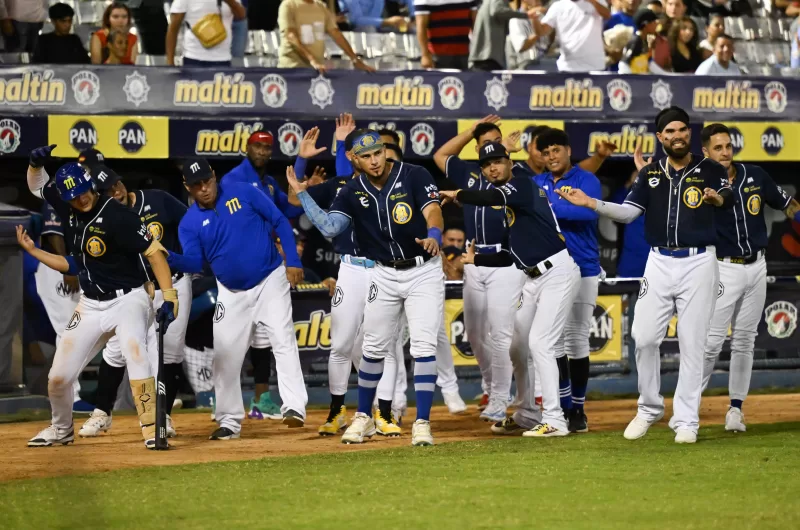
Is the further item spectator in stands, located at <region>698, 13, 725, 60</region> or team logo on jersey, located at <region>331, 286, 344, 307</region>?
spectator in stands, located at <region>698, 13, 725, 60</region>

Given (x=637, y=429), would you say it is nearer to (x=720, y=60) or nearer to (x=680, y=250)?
(x=680, y=250)

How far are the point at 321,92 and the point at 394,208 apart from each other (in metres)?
4.23

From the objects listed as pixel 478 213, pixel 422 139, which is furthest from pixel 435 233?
pixel 422 139

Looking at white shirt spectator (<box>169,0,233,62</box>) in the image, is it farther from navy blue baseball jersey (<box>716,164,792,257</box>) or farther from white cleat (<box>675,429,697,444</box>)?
white cleat (<box>675,429,697,444</box>)

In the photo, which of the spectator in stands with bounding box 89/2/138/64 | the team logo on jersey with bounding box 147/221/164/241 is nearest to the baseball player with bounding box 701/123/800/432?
the team logo on jersey with bounding box 147/221/164/241

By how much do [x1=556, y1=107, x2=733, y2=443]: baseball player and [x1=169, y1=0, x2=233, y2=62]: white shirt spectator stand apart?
5.37m

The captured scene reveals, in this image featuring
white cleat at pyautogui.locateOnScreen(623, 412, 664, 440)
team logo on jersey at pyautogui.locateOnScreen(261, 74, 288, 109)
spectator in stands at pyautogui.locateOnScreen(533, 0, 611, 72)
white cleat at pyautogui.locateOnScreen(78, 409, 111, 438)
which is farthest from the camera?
spectator in stands at pyautogui.locateOnScreen(533, 0, 611, 72)

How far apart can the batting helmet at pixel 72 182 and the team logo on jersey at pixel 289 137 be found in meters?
4.30

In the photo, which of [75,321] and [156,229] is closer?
[75,321]

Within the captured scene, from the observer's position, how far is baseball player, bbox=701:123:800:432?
30.3ft

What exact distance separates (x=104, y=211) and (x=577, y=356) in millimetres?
3406

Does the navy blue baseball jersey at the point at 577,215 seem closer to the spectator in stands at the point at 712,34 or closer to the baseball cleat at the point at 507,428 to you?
the baseball cleat at the point at 507,428

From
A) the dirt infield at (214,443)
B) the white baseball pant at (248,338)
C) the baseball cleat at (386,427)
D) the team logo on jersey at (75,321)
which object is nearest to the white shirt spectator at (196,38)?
the dirt infield at (214,443)

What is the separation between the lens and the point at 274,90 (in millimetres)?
12617
